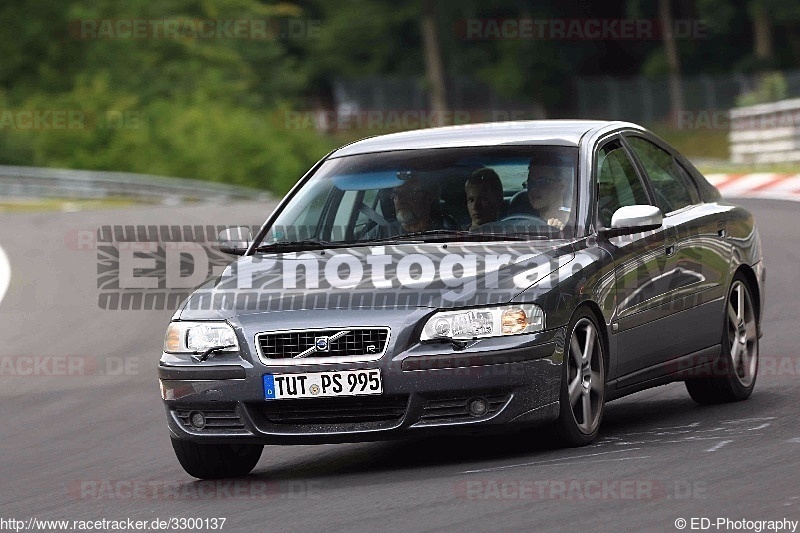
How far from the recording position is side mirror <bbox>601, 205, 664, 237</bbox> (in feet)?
28.0

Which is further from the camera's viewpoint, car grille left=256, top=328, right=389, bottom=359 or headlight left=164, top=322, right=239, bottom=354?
headlight left=164, top=322, right=239, bottom=354

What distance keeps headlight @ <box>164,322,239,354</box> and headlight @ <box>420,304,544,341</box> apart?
2.93 ft

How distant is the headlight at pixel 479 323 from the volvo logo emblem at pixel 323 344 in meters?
0.40

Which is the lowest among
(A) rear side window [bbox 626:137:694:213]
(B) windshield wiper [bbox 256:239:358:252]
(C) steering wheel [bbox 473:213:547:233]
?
(B) windshield wiper [bbox 256:239:358:252]

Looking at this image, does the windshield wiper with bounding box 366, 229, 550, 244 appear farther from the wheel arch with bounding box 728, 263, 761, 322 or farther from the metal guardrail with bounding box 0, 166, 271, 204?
the metal guardrail with bounding box 0, 166, 271, 204

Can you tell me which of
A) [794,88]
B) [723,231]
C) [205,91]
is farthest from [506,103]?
[723,231]

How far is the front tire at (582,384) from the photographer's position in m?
7.99

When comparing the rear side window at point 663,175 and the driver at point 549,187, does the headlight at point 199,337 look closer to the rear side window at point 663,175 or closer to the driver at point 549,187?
the driver at point 549,187

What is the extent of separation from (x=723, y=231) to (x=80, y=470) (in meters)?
3.76

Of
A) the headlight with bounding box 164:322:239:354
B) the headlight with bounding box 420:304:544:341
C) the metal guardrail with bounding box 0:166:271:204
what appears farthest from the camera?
the metal guardrail with bounding box 0:166:271:204

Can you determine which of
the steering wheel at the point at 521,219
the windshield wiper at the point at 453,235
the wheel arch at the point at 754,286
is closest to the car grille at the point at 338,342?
the windshield wiper at the point at 453,235

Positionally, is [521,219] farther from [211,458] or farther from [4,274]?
[4,274]

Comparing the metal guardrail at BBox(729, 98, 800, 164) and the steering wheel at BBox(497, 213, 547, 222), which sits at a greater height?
the steering wheel at BBox(497, 213, 547, 222)

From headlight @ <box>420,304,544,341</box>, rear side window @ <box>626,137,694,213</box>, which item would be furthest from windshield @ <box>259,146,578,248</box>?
headlight @ <box>420,304,544,341</box>
